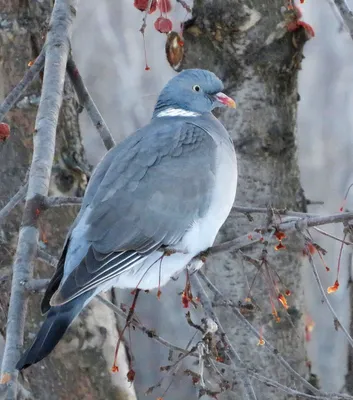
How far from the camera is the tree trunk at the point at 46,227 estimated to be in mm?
2861

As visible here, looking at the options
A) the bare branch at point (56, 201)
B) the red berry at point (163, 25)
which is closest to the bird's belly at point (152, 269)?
the bare branch at point (56, 201)

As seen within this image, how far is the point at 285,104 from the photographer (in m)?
2.94

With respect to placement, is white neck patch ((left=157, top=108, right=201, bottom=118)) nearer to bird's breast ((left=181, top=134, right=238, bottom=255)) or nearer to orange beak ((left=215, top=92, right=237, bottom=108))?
orange beak ((left=215, top=92, right=237, bottom=108))

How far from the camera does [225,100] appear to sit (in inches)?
105

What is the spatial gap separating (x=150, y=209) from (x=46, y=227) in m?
0.70

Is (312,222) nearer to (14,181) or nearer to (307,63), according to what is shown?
(14,181)

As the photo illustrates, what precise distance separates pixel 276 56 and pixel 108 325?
1.08m

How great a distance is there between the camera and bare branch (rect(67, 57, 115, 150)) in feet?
8.52

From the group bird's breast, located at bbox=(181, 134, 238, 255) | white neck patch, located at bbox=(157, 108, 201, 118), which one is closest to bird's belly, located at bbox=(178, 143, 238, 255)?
bird's breast, located at bbox=(181, 134, 238, 255)

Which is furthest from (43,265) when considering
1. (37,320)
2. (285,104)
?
(285,104)

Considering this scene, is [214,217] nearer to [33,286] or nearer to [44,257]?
[44,257]

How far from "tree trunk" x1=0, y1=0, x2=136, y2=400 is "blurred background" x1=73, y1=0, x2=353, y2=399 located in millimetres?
4550

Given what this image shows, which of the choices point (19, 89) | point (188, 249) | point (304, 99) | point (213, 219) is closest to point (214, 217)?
point (213, 219)

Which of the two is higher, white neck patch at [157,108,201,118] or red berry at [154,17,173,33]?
red berry at [154,17,173,33]
